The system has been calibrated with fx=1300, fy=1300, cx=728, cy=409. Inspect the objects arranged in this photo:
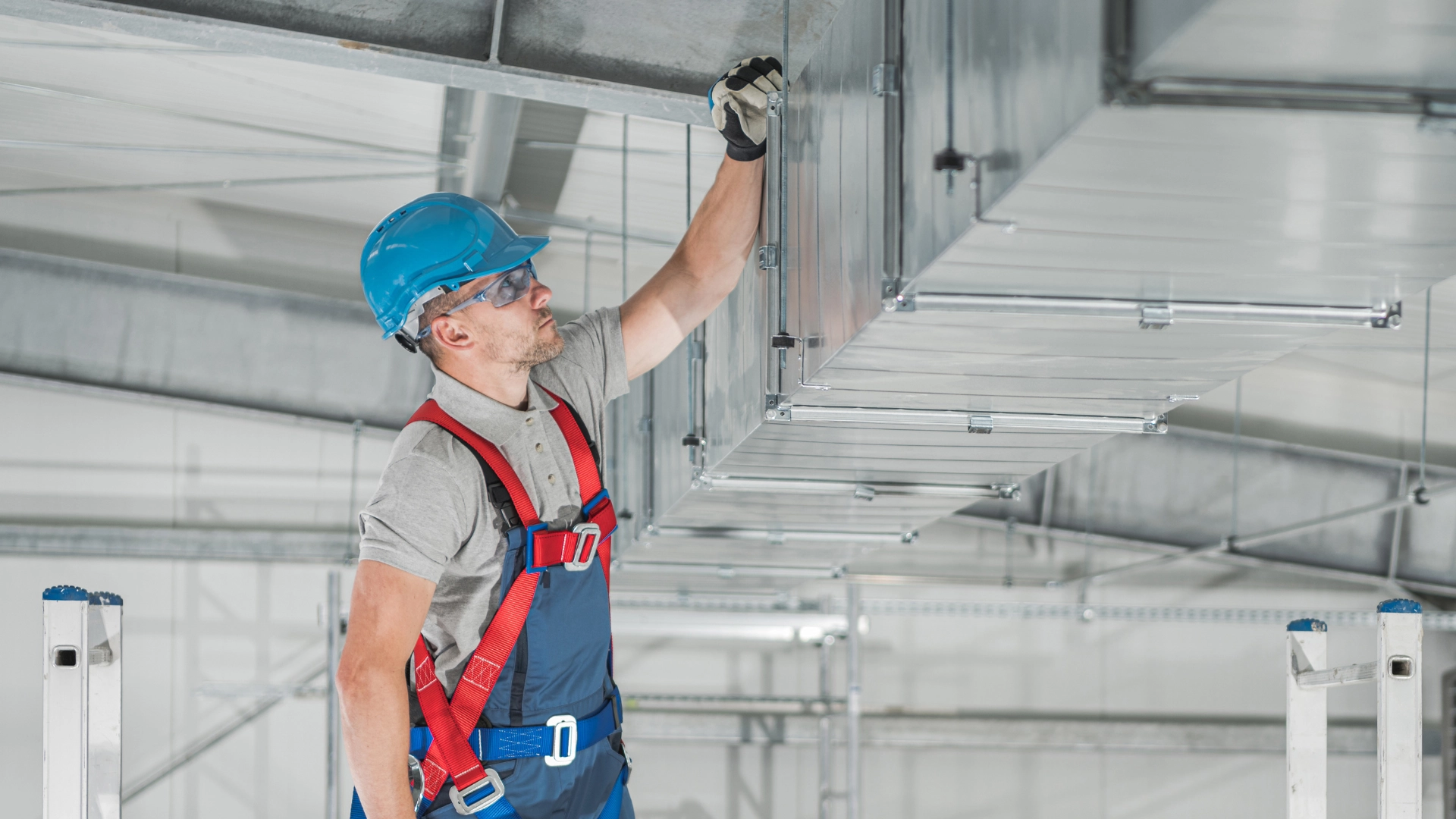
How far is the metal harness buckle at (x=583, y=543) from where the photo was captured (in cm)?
245

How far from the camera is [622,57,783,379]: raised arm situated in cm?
284

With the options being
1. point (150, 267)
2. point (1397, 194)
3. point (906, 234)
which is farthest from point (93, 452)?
point (1397, 194)

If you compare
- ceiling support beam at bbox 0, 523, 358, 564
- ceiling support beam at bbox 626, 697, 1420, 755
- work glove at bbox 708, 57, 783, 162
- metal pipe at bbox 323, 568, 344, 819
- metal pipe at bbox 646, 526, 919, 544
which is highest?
work glove at bbox 708, 57, 783, 162

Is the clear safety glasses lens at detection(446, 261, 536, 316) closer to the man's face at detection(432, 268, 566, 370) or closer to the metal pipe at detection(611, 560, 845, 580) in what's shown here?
the man's face at detection(432, 268, 566, 370)

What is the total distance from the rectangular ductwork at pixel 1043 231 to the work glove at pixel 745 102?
42 millimetres

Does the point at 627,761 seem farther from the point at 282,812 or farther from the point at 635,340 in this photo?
the point at 282,812

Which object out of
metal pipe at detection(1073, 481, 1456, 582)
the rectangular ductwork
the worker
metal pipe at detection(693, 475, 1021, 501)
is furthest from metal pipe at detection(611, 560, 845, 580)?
the worker

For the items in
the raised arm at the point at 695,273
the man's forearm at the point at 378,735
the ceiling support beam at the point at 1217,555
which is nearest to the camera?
the man's forearm at the point at 378,735

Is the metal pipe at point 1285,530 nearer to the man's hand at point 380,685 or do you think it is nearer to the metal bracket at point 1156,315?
the metal bracket at point 1156,315

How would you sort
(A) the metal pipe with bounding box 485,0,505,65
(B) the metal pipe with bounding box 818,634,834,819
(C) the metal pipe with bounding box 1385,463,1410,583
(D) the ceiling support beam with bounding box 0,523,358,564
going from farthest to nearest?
(C) the metal pipe with bounding box 1385,463,1410,583 → (D) the ceiling support beam with bounding box 0,523,358,564 → (B) the metal pipe with bounding box 818,634,834,819 → (A) the metal pipe with bounding box 485,0,505,65

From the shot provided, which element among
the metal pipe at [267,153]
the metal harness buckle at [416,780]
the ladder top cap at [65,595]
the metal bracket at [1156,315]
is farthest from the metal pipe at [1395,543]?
the ladder top cap at [65,595]

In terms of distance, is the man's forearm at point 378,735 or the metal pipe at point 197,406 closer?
the man's forearm at point 378,735

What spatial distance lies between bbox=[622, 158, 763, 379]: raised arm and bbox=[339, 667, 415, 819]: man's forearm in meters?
0.95

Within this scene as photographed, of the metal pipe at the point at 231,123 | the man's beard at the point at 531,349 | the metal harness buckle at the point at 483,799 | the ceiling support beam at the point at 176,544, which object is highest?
the metal pipe at the point at 231,123
